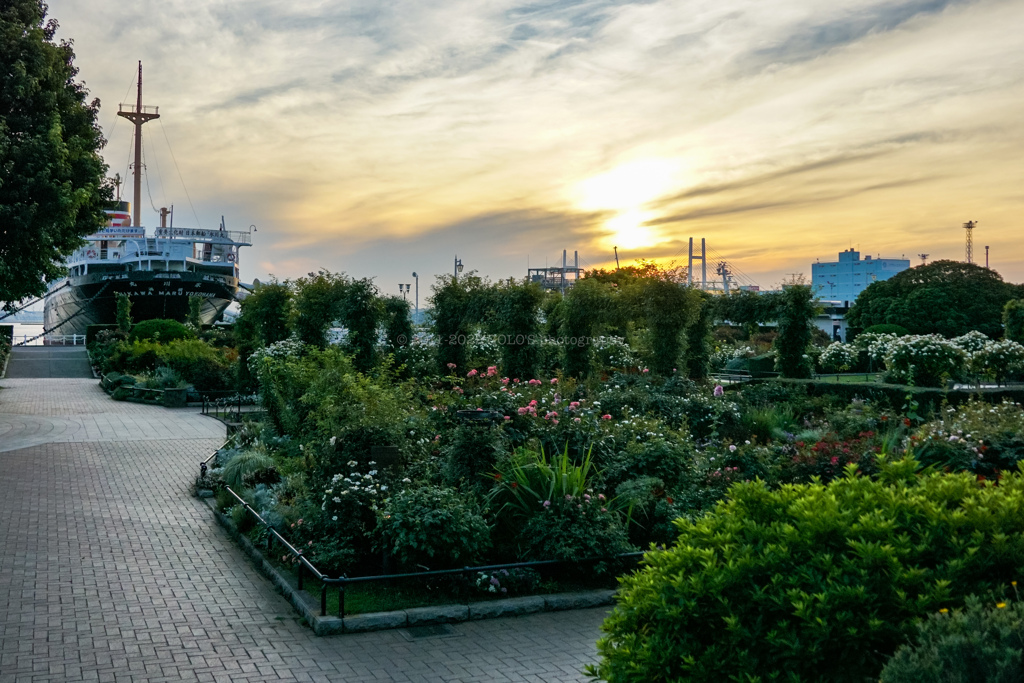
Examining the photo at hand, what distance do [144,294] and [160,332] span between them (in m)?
15.0

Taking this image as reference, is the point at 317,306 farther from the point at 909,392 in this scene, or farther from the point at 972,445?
the point at 972,445

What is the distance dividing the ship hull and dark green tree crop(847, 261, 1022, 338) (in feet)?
138

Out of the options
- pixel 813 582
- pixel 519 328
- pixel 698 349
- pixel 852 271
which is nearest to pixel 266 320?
pixel 519 328

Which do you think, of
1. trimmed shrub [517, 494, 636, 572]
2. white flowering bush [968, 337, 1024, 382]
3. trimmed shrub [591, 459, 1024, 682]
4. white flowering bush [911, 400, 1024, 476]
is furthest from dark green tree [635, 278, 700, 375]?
trimmed shrub [591, 459, 1024, 682]

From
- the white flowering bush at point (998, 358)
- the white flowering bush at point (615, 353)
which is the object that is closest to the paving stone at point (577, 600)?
the white flowering bush at point (998, 358)

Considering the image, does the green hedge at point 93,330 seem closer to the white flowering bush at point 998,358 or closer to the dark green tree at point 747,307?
the dark green tree at point 747,307

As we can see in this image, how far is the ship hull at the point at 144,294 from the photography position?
47.7 m

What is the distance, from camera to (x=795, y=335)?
24.7m

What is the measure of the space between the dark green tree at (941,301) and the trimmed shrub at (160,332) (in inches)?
1567

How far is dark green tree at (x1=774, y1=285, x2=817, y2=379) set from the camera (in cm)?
2467

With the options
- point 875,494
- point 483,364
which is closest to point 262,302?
point 483,364

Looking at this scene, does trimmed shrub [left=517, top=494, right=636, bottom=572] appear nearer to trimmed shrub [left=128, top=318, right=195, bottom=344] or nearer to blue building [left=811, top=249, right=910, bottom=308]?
trimmed shrub [left=128, top=318, right=195, bottom=344]

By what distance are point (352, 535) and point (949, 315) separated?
49948 mm

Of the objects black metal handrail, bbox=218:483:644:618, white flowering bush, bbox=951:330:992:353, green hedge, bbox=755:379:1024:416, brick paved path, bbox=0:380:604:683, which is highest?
white flowering bush, bbox=951:330:992:353
